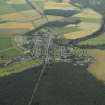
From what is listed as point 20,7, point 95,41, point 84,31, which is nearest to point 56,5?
point 20,7

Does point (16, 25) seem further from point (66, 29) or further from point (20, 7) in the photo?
point (20, 7)

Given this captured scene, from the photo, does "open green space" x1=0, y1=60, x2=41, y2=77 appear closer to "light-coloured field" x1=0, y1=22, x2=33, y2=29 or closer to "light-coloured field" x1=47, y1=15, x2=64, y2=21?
"light-coloured field" x1=0, y1=22, x2=33, y2=29

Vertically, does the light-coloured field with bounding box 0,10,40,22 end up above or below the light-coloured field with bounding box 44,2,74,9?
below

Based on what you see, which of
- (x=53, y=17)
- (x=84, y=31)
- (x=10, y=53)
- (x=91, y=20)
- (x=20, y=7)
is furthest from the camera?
(x=20, y=7)

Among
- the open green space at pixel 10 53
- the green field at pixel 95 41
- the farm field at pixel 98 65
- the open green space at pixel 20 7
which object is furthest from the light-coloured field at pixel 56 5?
the open green space at pixel 10 53

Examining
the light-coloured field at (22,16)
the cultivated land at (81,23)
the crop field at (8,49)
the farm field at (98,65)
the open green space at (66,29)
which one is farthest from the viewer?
the light-coloured field at (22,16)

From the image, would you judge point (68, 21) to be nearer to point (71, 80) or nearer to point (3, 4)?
point (3, 4)

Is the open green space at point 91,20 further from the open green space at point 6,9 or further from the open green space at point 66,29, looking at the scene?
the open green space at point 6,9

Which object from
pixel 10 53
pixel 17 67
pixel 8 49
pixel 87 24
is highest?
pixel 87 24

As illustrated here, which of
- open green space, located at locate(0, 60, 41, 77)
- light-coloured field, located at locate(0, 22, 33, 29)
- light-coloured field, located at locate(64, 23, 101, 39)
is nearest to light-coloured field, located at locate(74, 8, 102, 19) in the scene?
light-coloured field, located at locate(64, 23, 101, 39)

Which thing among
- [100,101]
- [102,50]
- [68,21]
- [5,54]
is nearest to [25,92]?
[100,101]

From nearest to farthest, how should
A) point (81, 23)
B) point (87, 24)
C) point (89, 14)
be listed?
1. point (87, 24)
2. point (81, 23)
3. point (89, 14)
